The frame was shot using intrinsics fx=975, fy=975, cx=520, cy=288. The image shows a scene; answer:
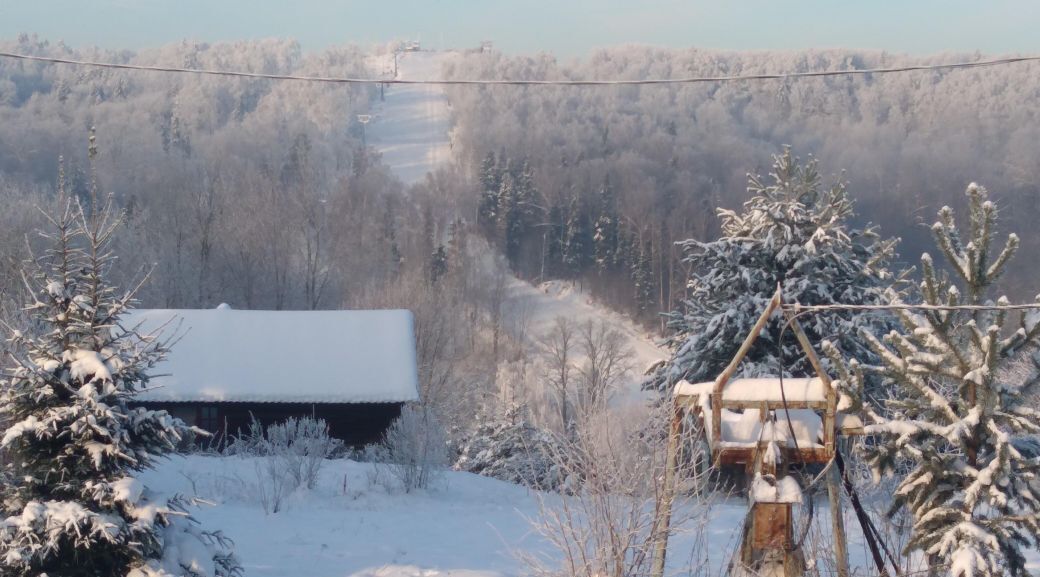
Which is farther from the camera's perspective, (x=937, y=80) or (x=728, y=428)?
(x=937, y=80)

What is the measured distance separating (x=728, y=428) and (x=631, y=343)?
54.8 metres

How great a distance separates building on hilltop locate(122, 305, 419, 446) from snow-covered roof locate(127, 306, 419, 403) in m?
0.03

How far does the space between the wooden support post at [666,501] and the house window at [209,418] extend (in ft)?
62.2

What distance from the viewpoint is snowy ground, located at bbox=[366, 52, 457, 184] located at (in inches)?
4284

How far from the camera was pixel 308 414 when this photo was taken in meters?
24.2

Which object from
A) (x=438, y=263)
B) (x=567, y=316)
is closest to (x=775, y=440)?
(x=567, y=316)

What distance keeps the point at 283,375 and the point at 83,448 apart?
16907 millimetres

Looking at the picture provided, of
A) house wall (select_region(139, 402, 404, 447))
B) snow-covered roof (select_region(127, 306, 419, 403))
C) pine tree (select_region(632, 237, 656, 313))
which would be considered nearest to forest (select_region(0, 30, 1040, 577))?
pine tree (select_region(632, 237, 656, 313))

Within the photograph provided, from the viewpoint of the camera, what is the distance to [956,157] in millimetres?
79188

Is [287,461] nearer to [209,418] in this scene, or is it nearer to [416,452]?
[416,452]

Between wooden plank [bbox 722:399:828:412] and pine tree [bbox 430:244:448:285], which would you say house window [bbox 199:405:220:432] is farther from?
pine tree [bbox 430:244:448:285]

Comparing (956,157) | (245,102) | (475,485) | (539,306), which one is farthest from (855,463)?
(245,102)

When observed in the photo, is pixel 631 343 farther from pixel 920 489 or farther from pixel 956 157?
pixel 920 489

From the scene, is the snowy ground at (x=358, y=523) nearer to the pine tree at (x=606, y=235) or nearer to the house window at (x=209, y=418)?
the house window at (x=209, y=418)
